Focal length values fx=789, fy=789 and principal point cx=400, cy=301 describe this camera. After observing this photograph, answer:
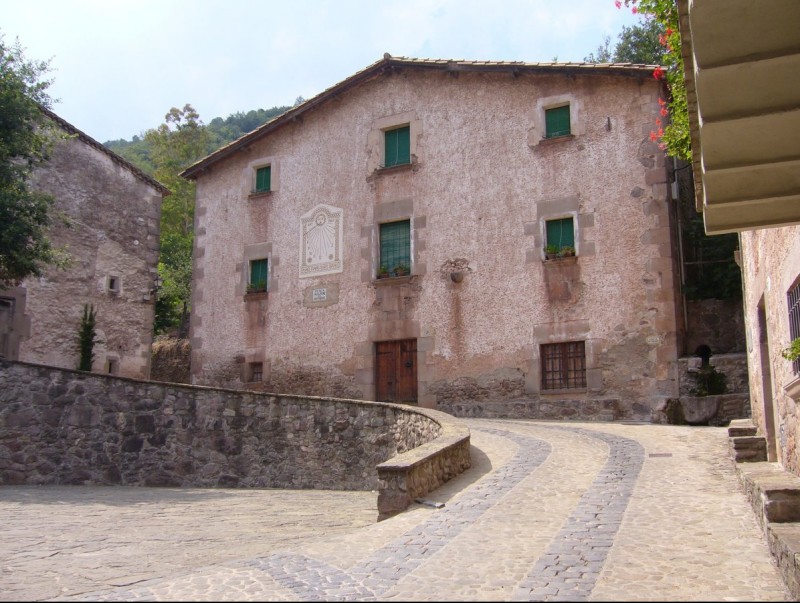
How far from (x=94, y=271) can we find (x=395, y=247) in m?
7.83

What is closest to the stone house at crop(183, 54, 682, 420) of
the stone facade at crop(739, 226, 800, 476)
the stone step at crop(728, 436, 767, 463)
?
the stone facade at crop(739, 226, 800, 476)

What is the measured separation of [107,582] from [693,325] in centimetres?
1310

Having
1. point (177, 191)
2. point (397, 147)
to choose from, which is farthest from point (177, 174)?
point (397, 147)

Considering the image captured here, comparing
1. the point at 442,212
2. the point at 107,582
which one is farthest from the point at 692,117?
the point at 442,212

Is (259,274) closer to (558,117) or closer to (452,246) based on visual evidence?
(452,246)

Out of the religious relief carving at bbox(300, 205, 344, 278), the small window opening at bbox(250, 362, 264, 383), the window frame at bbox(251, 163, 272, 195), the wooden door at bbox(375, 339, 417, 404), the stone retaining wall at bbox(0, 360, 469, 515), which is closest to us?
the stone retaining wall at bbox(0, 360, 469, 515)

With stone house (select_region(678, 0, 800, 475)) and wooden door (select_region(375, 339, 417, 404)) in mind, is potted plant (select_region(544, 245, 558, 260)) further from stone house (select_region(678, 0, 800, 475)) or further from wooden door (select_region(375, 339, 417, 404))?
stone house (select_region(678, 0, 800, 475))

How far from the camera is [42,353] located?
18.7 meters

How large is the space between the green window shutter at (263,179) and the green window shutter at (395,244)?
3.88 meters

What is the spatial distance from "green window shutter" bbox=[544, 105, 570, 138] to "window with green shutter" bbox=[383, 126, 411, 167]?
3.41 metres

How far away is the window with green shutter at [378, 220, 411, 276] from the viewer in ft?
59.6

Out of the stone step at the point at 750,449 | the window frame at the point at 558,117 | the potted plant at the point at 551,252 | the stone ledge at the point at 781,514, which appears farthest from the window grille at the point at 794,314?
the window frame at the point at 558,117

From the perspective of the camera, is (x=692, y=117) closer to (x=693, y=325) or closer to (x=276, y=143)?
(x=693, y=325)

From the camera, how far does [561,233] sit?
1642cm
